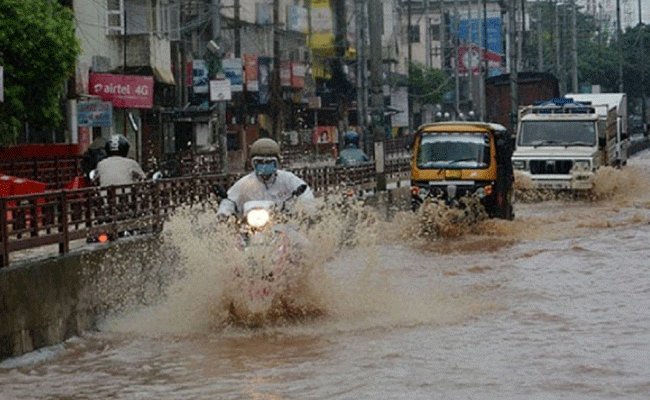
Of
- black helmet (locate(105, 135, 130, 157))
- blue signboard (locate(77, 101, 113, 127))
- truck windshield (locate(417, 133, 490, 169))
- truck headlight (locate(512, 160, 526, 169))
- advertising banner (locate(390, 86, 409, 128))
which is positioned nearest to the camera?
black helmet (locate(105, 135, 130, 157))

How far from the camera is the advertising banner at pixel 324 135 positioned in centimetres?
7253

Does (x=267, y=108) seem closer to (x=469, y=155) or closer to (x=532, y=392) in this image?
(x=469, y=155)

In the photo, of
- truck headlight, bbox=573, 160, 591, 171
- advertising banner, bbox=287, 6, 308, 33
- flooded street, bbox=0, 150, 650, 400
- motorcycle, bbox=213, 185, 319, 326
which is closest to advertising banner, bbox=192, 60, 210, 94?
advertising banner, bbox=287, 6, 308, 33

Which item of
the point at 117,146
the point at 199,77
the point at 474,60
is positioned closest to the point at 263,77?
the point at 199,77

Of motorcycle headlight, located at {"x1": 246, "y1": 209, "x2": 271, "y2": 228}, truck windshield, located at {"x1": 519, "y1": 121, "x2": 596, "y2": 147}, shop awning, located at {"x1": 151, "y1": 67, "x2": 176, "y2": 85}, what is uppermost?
shop awning, located at {"x1": 151, "y1": 67, "x2": 176, "y2": 85}

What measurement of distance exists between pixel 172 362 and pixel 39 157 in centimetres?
2032

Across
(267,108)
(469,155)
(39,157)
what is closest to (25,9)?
(39,157)

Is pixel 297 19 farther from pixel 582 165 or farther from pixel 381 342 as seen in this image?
pixel 381 342

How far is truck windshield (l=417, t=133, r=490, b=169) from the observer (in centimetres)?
2750

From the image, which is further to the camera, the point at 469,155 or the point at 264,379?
the point at 469,155

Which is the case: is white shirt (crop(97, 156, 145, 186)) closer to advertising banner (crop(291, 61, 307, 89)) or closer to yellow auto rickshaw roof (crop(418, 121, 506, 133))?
yellow auto rickshaw roof (crop(418, 121, 506, 133))

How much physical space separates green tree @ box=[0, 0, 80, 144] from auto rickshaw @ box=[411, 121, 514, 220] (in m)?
9.38

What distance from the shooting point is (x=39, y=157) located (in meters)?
32.4

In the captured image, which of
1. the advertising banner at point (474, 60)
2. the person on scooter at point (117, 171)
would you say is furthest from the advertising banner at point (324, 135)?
the person on scooter at point (117, 171)
